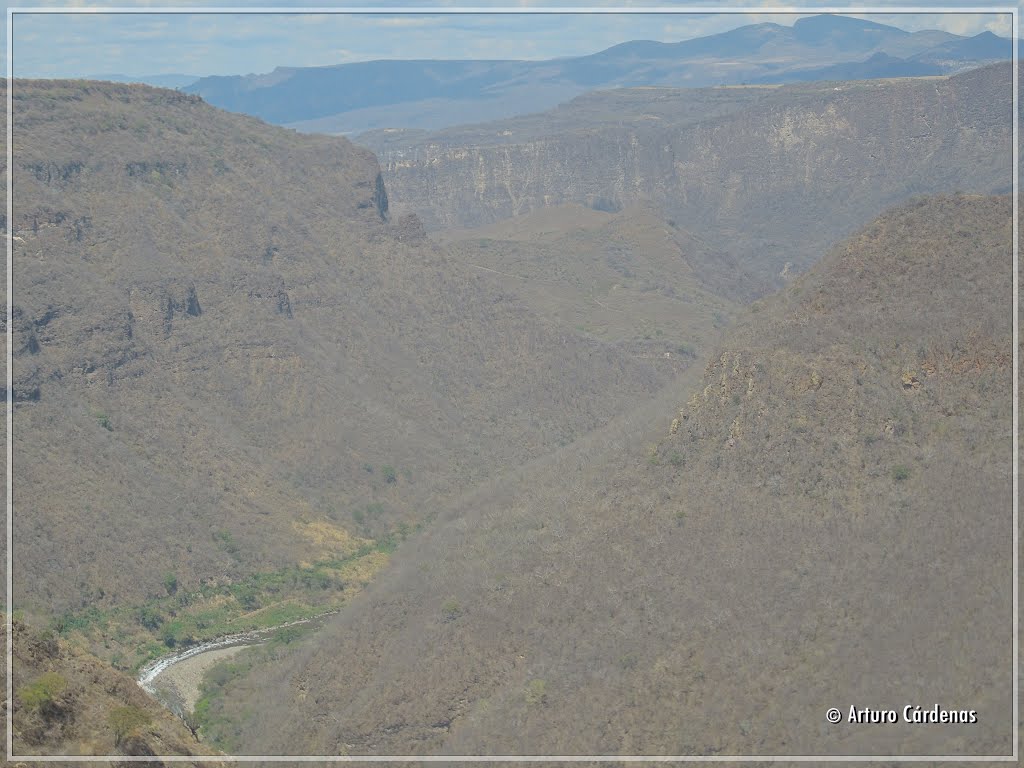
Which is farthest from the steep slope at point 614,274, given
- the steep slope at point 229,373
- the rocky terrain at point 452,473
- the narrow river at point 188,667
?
the narrow river at point 188,667

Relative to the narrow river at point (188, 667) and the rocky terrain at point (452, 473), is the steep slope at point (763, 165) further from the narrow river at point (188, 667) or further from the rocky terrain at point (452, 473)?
the narrow river at point (188, 667)

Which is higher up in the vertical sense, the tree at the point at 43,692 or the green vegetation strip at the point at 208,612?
the tree at the point at 43,692

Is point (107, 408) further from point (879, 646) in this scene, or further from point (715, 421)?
point (879, 646)

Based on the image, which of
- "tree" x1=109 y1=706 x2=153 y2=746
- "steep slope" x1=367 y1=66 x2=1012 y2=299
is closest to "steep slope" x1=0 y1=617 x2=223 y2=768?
"tree" x1=109 y1=706 x2=153 y2=746

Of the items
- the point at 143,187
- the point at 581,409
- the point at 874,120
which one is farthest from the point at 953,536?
the point at 874,120

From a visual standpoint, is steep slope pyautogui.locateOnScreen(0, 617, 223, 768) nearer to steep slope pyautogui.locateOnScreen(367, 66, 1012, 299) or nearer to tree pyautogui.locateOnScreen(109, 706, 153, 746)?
tree pyautogui.locateOnScreen(109, 706, 153, 746)

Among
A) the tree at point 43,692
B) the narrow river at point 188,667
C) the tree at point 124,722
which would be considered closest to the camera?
the tree at point 43,692
